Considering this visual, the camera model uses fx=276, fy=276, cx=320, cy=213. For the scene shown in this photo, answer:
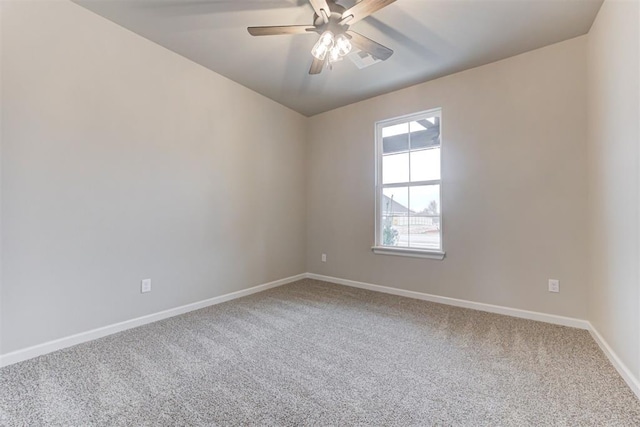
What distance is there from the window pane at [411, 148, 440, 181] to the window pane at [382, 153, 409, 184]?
89mm

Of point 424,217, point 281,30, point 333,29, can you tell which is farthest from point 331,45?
point 424,217

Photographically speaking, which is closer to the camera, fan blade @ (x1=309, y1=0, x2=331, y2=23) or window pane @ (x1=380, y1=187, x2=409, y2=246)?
fan blade @ (x1=309, y1=0, x2=331, y2=23)

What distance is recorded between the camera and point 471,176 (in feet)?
9.49

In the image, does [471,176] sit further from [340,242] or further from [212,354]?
[212,354]

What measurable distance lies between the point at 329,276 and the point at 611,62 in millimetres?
3455

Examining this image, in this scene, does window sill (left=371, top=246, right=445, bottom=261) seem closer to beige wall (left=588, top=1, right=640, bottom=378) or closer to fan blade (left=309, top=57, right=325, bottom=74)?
beige wall (left=588, top=1, right=640, bottom=378)

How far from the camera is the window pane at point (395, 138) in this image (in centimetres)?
343

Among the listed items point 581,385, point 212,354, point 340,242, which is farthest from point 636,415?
point 340,242

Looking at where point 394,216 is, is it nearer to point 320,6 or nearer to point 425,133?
point 425,133

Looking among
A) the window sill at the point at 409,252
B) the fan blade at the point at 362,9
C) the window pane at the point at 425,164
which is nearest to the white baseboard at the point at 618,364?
the window sill at the point at 409,252

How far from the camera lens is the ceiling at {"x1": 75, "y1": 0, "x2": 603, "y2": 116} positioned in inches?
81.2

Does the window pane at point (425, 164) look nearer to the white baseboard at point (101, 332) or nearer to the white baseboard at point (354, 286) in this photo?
the white baseboard at point (354, 286)

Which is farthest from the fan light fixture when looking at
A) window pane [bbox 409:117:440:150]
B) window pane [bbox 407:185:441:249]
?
window pane [bbox 407:185:441:249]

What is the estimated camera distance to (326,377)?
170cm
